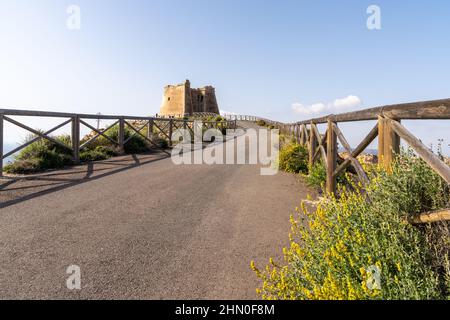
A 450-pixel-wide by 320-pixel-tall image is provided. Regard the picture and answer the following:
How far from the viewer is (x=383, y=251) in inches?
78.2

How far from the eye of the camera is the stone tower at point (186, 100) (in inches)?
2544

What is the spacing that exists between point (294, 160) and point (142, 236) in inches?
229

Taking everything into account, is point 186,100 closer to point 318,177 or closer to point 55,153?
point 55,153

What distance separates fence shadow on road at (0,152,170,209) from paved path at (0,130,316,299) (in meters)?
0.05

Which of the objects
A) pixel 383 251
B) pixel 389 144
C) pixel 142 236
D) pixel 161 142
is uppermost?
pixel 161 142

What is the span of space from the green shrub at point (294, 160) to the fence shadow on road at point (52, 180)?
4685 mm

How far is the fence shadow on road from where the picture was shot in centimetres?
515

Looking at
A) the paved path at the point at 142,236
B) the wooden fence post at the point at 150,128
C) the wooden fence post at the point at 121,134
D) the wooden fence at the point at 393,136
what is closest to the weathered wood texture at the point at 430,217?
the wooden fence at the point at 393,136

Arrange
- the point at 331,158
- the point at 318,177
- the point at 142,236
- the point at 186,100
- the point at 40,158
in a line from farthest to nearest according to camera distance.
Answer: the point at 186,100
the point at 40,158
the point at 318,177
the point at 331,158
the point at 142,236

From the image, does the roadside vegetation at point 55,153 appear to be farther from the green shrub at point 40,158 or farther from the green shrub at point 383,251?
the green shrub at point 383,251

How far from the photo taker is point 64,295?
230 cm

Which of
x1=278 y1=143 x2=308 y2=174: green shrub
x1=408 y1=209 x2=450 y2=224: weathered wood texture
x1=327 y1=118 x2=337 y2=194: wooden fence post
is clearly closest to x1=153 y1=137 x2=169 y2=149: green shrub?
x1=278 y1=143 x2=308 y2=174: green shrub

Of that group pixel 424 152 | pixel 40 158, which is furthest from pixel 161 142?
pixel 424 152

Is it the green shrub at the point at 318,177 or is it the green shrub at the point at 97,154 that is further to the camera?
the green shrub at the point at 97,154
